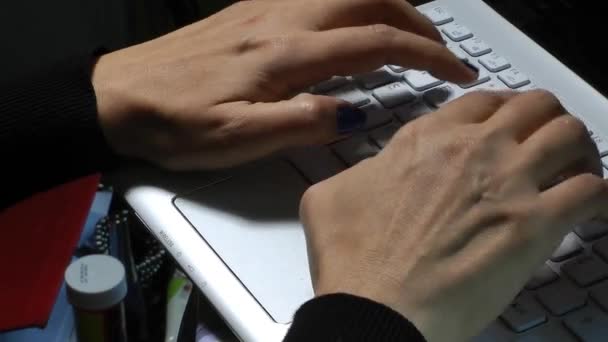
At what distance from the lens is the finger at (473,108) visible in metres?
0.49

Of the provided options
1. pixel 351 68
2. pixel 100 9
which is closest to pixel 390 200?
pixel 351 68

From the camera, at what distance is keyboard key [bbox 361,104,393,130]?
541mm

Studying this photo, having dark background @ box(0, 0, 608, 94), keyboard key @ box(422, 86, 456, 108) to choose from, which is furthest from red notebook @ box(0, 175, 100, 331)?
dark background @ box(0, 0, 608, 94)

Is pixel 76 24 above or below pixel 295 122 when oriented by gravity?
below

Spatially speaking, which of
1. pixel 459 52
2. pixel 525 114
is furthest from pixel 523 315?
pixel 459 52

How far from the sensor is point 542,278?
45 cm

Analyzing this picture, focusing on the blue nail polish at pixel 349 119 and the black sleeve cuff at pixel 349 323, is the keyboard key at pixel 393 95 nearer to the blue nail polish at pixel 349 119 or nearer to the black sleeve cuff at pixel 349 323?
the blue nail polish at pixel 349 119

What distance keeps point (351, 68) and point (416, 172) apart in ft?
0.37

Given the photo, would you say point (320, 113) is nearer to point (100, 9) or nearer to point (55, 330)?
point (55, 330)

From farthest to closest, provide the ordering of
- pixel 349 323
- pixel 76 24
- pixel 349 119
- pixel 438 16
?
pixel 76 24 < pixel 438 16 < pixel 349 119 < pixel 349 323

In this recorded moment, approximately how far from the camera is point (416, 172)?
466 mm

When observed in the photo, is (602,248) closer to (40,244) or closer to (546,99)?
(546,99)

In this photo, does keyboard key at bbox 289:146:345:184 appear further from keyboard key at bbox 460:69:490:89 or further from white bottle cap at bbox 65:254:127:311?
white bottle cap at bbox 65:254:127:311

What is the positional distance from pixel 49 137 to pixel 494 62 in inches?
12.0
